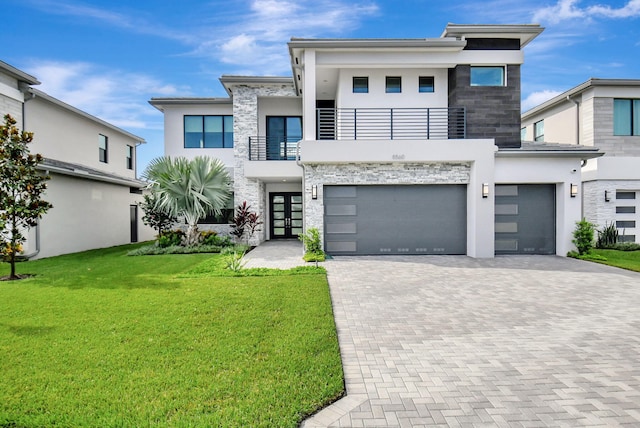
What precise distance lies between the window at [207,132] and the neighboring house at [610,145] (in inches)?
673

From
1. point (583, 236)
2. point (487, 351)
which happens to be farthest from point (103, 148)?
point (583, 236)

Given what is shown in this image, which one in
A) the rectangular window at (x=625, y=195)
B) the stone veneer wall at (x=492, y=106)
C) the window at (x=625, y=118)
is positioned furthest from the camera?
the window at (x=625, y=118)

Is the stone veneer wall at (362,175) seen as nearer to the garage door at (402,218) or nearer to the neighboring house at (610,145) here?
the garage door at (402,218)

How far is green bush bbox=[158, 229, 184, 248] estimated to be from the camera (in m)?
14.3

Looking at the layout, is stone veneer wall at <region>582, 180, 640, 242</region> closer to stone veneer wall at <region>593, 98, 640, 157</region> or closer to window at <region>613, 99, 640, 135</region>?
stone veneer wall at <region>593, 98, 640, 157</region>

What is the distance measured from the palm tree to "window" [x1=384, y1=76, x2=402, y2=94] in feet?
25.8

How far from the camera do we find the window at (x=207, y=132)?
17344 millimetres

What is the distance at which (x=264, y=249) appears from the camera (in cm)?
1414

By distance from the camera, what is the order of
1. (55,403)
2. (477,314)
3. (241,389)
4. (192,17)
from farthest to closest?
(192,17), (477,314), (241,389), (55,403)

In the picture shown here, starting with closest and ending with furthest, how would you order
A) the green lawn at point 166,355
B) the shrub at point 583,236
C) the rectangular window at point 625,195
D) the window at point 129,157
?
the green lawn at point 166,355 < the shrub at point 583,236 < the rectangular window at point 625,195 < the window at point 129,157

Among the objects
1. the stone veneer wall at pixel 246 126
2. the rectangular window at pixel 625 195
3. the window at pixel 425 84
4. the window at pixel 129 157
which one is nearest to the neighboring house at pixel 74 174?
the window at pixel 129 157

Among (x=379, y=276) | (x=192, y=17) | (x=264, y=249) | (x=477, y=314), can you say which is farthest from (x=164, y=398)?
(x=192, y=17)

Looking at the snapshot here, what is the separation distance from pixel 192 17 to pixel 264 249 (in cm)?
949

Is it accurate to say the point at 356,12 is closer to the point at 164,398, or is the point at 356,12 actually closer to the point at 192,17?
the point at 192,17
